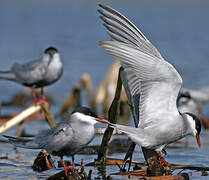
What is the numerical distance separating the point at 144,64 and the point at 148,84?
0.21 metres

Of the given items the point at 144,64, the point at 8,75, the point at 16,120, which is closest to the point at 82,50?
the point at 8,75

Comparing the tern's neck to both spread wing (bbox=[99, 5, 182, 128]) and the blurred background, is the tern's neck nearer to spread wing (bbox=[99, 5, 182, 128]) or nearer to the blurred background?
spread wing (bbox=[99, 5, 182, 128])

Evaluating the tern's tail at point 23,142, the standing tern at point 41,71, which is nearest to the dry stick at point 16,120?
the tern's tail at point 23,142

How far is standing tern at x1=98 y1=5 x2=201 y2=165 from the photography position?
448 cm

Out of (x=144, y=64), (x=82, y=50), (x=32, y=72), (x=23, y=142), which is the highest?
(x=82, y=50)

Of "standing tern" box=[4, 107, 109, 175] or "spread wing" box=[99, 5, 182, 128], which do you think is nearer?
"spread wing" box=[99, 5, 182, 128]

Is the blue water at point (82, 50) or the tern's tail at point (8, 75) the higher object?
the blue water at point (82, 50)

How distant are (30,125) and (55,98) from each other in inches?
135

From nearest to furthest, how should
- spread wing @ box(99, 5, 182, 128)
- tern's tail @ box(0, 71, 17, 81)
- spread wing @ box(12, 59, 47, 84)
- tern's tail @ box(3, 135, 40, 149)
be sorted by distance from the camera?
spread wing @ box(99, 5, 182, 128)
tern's tail @ box(3, 135, 40, 149)
spread wing @ box(12, 59, 47, 84)
tern's tail @ box(0, 71, 17, 81)

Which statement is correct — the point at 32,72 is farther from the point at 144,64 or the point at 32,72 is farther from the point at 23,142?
the point at 144,64

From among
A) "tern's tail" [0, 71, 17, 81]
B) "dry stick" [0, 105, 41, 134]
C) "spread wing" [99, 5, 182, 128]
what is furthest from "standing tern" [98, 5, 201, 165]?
"tern's tail" [0, 71, 17, 81]

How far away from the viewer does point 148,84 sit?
4.61m

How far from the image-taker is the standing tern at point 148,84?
4.48 m

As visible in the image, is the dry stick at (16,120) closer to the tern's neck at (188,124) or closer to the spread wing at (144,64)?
the spread wing at (144,64)
